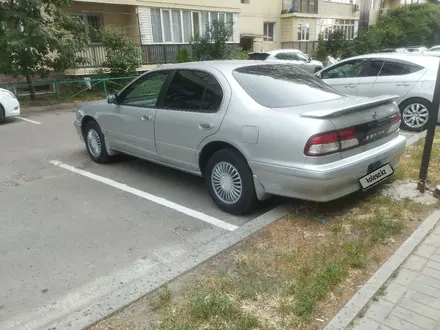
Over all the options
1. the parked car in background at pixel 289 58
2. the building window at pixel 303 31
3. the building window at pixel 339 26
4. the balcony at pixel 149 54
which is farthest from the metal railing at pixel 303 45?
the parked car in background at pixel 289 58

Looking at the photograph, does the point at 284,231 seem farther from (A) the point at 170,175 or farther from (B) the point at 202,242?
(A) the point at 170,175

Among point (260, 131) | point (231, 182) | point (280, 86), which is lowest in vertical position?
point (231, 182)

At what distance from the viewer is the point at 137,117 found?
517cm

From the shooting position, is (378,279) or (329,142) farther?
(329,142)

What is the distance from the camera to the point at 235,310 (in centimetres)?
262

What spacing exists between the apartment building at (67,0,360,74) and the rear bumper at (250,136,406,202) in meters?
14.4

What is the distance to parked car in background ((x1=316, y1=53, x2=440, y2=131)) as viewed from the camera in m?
7.65

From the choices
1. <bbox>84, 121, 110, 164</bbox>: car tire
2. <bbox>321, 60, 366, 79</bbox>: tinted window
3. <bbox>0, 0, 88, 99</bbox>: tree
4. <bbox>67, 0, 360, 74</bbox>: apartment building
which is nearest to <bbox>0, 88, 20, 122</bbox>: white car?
<bbox>0, 0, 88, 99</bbox>: tree

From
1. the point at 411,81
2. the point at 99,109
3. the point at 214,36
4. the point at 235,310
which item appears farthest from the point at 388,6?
the point at 235,310

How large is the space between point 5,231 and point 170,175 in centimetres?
Result: 230

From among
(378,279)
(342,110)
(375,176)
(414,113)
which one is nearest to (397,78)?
(414,113)

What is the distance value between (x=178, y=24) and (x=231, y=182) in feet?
57.6

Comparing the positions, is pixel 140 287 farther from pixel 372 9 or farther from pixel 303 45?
pixel 372 9

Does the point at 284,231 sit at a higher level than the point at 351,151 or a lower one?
lower
